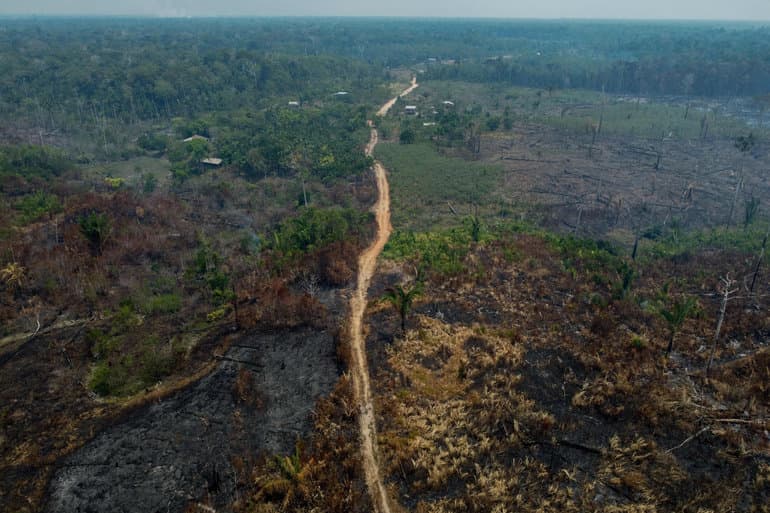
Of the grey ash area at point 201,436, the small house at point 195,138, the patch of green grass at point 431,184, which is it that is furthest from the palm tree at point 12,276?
the small house at point 195,138

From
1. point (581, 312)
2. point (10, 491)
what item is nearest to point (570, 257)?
point (581, 312)

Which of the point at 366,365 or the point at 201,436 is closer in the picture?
the point at 201,436

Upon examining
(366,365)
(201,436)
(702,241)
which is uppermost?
(702,241)

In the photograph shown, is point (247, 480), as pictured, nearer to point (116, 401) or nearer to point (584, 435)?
point (116, 401)

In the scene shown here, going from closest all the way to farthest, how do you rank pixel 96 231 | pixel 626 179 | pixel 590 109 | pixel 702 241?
pixel 96 231, pixel 702 241, pixel 626 179, pixel 590 109

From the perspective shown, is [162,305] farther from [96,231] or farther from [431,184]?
[431,184]

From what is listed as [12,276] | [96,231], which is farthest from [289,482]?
[96,231]

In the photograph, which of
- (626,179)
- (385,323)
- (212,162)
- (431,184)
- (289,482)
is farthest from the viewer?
(212,162)

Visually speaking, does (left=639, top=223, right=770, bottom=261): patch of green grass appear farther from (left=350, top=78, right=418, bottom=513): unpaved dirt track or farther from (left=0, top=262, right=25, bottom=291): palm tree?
(left=0, top=262, right=25, bottom=291): palm tree
